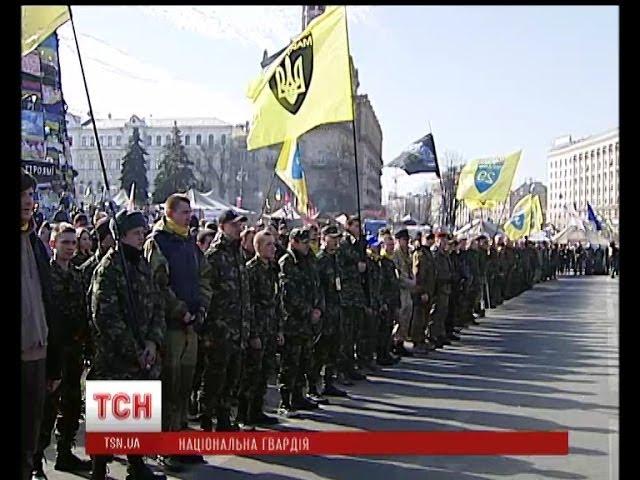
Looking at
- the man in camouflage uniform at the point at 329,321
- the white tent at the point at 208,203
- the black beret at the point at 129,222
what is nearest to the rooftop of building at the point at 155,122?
the black beret at the point at 129,222

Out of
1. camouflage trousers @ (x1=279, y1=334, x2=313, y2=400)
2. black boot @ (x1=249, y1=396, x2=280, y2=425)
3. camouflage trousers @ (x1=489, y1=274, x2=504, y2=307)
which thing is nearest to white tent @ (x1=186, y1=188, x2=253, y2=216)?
camouflage trousers @ (x1=279, y1=334, x2=313, y2=400)

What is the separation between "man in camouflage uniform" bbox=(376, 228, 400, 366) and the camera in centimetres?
1019

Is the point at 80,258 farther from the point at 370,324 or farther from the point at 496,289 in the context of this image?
the point at 496,289

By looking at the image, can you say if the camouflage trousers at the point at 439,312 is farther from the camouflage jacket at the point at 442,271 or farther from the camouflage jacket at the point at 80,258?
the camouflage jacket at the point at 80,258

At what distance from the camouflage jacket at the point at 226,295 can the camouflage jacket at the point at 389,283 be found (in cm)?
418

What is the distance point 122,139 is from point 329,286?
378cm

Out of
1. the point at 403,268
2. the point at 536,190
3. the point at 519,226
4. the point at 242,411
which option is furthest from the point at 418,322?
the point at 519,226

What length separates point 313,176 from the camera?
34.5 ft

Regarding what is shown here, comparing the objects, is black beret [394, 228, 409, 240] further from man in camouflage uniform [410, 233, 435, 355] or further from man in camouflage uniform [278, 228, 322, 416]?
man in camouflage uniform [278, 228, 322, 416]

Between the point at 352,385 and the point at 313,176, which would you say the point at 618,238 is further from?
the point at 313,176

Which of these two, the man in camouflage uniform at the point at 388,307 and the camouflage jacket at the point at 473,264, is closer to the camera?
the man in camouflage uniform at the point at 388,307

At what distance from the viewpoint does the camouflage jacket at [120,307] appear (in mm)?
4695

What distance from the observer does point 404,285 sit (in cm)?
1144
